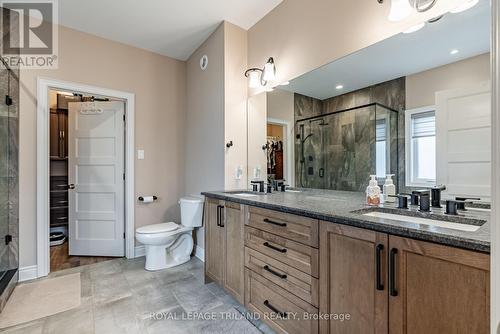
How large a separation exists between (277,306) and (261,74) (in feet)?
6.84

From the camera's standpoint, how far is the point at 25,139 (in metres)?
2.39

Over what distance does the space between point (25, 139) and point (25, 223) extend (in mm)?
814

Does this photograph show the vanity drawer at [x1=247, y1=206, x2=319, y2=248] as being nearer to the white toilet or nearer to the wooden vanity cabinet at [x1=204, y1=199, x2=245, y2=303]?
the wooden vanity cabinet at [x1=204, y1=199, x2=245, y2=303]

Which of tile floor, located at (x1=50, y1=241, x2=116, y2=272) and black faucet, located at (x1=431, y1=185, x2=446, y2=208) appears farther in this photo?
tile floor, located at (x1=50, y1=241, x2=116, y2=272)

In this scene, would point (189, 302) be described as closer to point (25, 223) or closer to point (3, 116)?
point (25, 223)

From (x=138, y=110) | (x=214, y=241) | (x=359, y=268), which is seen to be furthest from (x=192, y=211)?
(x=359, y=268)

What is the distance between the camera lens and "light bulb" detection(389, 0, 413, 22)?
1.40 meters

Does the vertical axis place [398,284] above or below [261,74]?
below

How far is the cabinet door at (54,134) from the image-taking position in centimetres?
386

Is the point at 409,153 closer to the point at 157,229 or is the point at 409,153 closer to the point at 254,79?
the point at 254,79

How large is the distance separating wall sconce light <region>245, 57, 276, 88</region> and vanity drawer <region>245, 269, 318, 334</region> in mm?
1750

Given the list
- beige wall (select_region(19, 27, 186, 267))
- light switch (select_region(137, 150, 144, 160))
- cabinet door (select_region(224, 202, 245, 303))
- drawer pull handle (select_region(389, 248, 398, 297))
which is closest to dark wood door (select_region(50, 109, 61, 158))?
beige wall (select_region(19, 27, 186, 267))

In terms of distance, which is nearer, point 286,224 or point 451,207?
point 451,207

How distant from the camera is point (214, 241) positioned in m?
2.18
